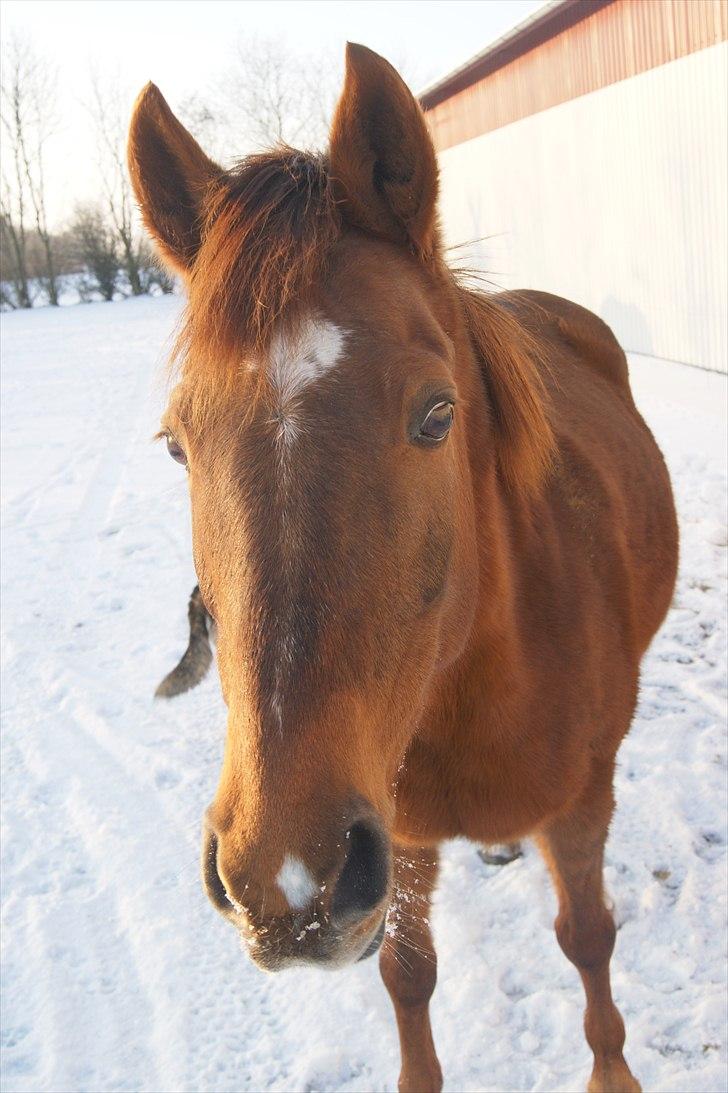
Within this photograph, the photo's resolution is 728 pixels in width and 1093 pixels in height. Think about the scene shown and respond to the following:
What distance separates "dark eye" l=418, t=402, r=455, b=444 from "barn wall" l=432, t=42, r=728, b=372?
7.87m

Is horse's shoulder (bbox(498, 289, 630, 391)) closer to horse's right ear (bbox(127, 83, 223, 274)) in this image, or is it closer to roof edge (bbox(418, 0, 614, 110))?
horse's right ear (bbox(127, 83, 223, 274))

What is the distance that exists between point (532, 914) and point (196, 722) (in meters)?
2.16

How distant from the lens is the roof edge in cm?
1168

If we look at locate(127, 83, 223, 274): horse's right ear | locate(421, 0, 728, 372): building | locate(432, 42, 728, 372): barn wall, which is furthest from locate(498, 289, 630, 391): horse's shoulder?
locate(432, 42, 728, 372): barn wall

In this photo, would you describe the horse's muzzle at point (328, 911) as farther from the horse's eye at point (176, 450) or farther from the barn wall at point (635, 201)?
the barn wall at point (635, 201)

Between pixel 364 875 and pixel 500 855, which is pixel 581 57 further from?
pixel 364 875

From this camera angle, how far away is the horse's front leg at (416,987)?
254 cm

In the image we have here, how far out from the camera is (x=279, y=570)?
1.29 meters

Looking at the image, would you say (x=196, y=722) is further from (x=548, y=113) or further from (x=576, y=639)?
(x=548, y=113)

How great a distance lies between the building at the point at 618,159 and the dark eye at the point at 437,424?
295 inches

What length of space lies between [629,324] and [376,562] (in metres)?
12.4

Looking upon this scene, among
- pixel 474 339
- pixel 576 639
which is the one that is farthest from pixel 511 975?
pixel 474 339

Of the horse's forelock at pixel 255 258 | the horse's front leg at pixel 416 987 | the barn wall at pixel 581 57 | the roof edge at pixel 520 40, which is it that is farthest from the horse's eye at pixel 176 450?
the roof edge at pixel 520 40

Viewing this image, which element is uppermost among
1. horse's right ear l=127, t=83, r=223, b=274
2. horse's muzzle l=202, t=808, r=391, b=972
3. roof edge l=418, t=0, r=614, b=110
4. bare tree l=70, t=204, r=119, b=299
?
bare tree l=70, t=204, r=119, b=299
